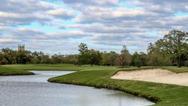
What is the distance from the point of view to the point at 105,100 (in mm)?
43406

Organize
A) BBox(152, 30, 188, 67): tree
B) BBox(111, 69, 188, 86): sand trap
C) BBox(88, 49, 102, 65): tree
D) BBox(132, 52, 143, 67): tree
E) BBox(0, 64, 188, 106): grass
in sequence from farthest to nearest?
BBox(88, 49, 102, 65): tree
BBox(132, 52, 143, 67): tree
BBox(152, 30, 188, 67): tree
BBox(111, 69, 188, 86): sand trap
BBox(0, 64, 188, 106): grass

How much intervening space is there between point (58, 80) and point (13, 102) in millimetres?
41010

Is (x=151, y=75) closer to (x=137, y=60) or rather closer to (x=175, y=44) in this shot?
(x=175, y=44)

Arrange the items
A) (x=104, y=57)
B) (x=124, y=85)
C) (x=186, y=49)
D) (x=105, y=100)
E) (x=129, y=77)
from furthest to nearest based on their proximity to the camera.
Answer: (x=104, y=57) < (x=186, y=49) < (x=129, y=77) < (x=124, y=85) < (x=105, y=100)

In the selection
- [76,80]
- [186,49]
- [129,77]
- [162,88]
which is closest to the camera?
[162,88]

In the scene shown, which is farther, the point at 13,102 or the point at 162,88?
the point at 162,88

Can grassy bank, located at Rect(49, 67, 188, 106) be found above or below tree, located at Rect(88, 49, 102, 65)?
below

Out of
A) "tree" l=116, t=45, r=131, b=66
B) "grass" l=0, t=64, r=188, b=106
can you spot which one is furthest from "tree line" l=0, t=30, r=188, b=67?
"grass" l=0, t=64, r=188, b=106

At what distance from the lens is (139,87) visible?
5491 cm

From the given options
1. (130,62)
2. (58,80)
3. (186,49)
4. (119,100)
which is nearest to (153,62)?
(130,62)

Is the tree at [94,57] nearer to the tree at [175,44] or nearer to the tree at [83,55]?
the tree at [83,55]

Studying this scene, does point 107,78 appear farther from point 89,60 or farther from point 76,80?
point 89,60

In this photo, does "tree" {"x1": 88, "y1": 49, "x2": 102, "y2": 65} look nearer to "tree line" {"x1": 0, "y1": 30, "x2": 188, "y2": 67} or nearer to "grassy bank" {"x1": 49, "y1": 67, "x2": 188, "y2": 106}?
"tree line" {"x1": 0, "y1": 30, "x2": 188, "y2": 67}

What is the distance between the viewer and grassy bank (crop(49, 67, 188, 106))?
40.9m
